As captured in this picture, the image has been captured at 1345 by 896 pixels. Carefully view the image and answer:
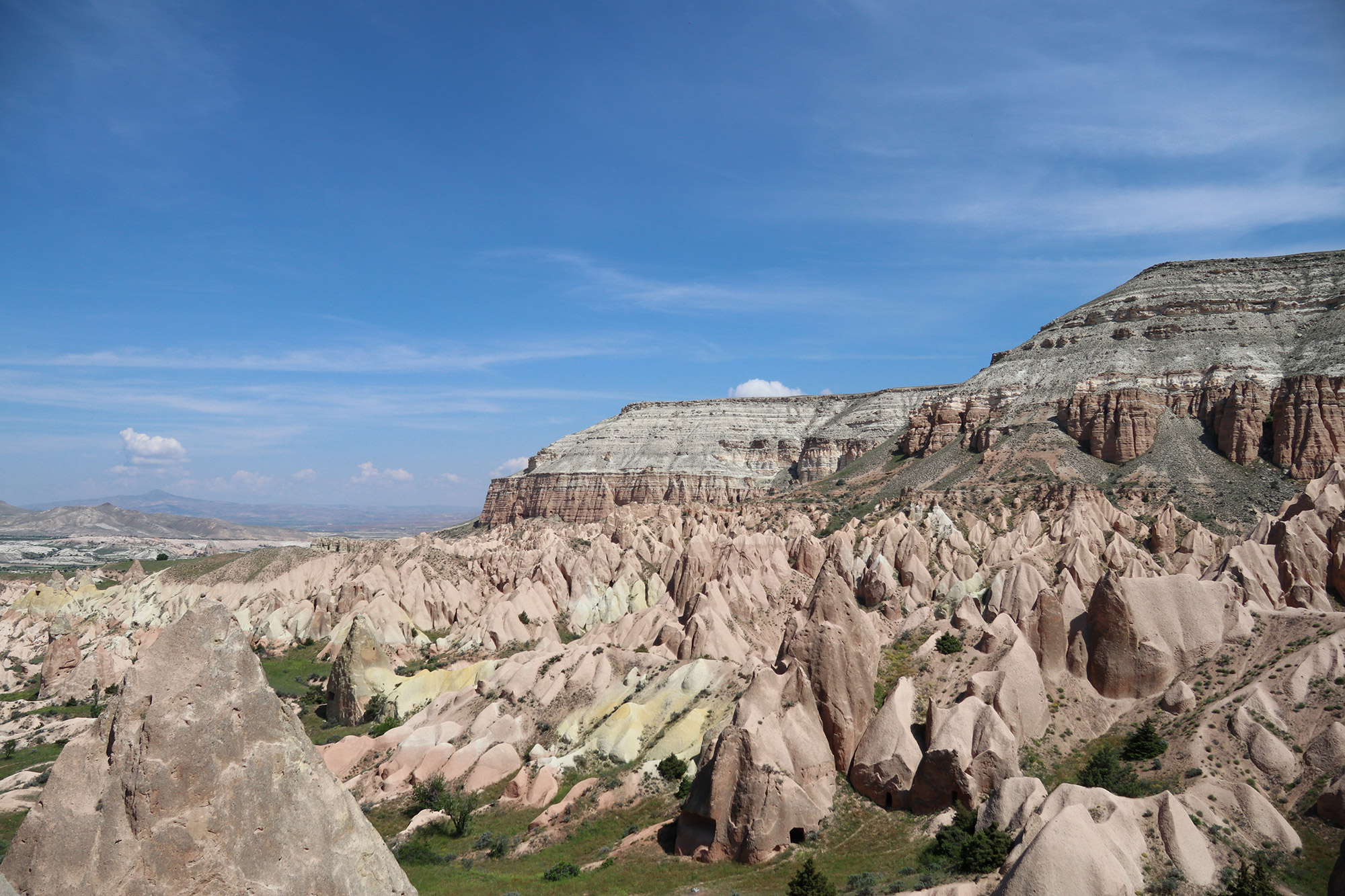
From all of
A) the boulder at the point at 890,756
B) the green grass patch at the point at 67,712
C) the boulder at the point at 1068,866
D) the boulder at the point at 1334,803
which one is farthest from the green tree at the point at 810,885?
the green grass patch at the point at 67,712

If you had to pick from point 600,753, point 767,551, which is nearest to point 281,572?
point 767,551

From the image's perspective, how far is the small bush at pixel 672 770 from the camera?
3131 cm

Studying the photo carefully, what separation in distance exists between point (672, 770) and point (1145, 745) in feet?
55.7

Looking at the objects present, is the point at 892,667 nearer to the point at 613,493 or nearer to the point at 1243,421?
the point at 1243,421

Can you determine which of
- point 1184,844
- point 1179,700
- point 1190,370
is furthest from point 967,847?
point 1190,370

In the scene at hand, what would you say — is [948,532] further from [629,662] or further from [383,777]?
[383,777]

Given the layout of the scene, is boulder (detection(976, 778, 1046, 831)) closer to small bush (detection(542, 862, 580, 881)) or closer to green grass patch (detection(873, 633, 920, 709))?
green grass patch (detection(873, 633, 920, 709))

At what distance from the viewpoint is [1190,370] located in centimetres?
11369

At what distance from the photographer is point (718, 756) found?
80.2ft

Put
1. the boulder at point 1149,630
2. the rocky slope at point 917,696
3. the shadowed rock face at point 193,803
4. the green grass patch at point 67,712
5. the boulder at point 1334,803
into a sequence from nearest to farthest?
the shadowed rock face at point 193,803, the boulder at point 1334,803, the rocky slope at point 917,696, the boulder at point 1149,630, the green grass patch at point 67,712

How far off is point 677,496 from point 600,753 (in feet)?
466

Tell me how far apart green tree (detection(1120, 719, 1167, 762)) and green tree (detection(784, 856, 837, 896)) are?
12646mm

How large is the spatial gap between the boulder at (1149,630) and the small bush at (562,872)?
20593mm

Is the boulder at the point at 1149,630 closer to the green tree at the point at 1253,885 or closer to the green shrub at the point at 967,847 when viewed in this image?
the green shrub at the point at 967,847
